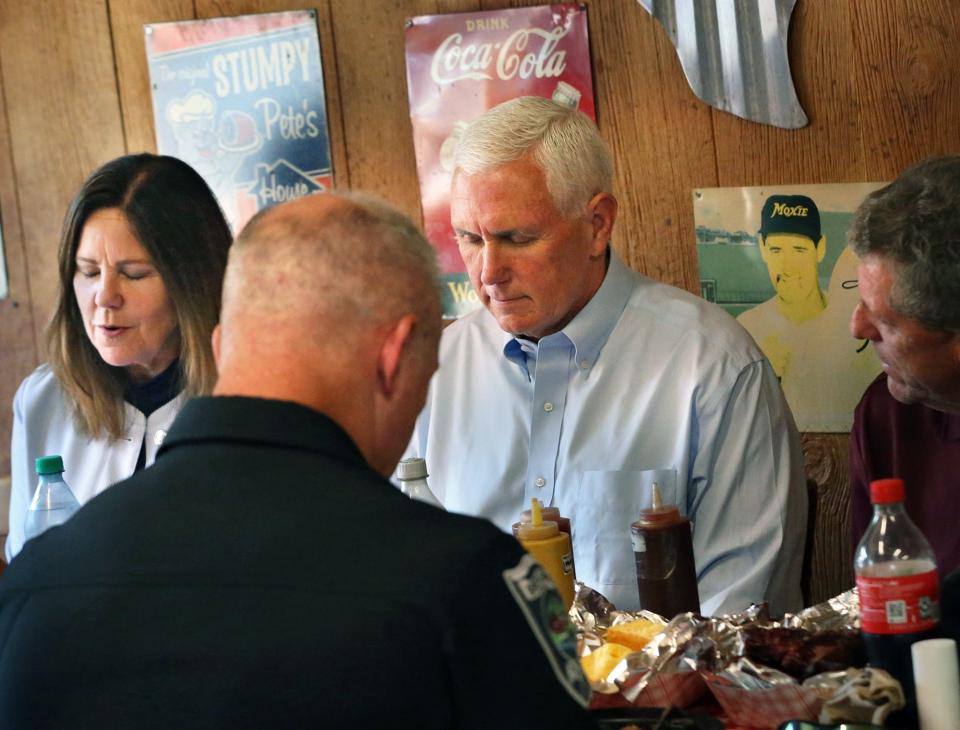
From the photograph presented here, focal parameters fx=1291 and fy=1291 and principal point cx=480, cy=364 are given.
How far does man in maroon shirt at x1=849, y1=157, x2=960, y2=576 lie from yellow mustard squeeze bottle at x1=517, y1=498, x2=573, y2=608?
0.62 m

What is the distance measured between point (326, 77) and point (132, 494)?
90.5 inches

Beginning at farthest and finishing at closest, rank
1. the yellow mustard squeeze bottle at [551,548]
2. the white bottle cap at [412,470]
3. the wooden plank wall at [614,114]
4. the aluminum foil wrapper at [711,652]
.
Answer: the wooden plank wall at [614,114] < the white bottle cap at [412,470] < the yellow mustard squeeze bottle at [551,548] < the aluminum foil wrapper at [711,652]

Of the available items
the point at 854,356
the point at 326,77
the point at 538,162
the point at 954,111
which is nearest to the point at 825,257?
the point at 854,356

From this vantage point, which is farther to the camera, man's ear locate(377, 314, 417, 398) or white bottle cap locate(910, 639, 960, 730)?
white bottle cap locate(910, 639, 960, 730)

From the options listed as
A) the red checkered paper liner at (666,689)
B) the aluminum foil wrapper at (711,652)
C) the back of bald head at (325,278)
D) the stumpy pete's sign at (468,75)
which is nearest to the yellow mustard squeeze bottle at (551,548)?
the aluminum foil wrapper at (711,652)

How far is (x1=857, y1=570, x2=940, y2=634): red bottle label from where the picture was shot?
1.41 meters

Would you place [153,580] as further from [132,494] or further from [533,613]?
[533,613]

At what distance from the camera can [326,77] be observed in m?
3.25

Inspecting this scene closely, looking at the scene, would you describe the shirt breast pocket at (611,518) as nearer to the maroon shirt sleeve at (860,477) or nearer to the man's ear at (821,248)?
the maroon shirt sleeve at (860,477)

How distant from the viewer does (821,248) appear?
290cm

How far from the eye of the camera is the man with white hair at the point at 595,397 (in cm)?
216

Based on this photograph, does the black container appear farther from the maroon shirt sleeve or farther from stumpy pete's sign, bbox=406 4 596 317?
stumpy pete's sign, bbox=406 4 596 317

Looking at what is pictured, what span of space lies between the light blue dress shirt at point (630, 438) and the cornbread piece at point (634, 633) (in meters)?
0.43

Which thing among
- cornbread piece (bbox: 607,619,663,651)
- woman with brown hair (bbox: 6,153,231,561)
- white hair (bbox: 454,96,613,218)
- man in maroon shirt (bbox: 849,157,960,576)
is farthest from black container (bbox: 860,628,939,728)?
woman with brown hair (bbox: 6,153,231,561)
